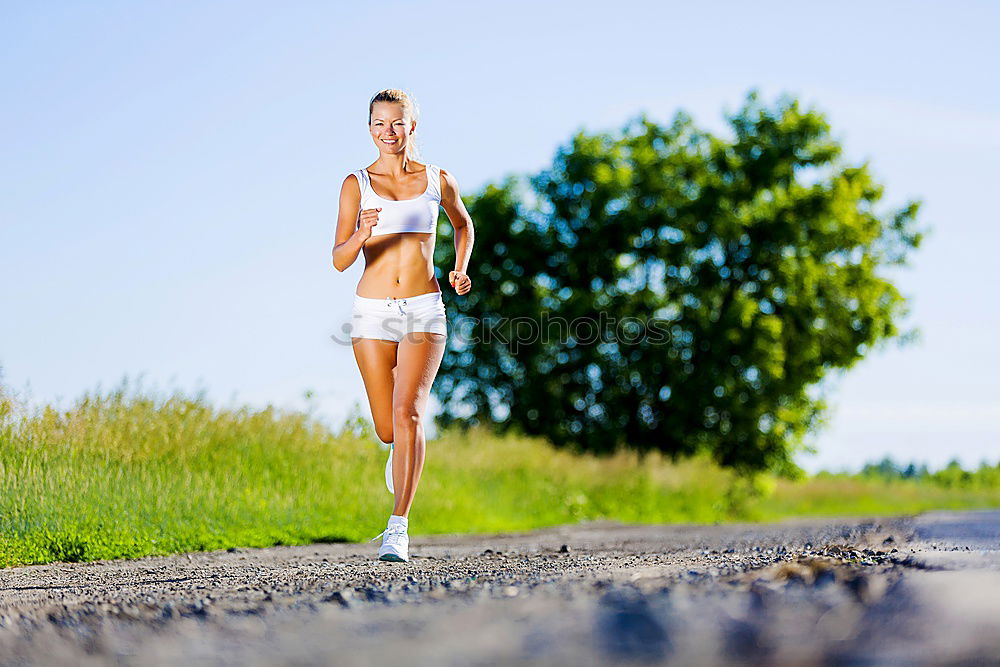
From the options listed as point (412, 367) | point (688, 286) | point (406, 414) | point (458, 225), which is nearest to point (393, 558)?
point (406, 414)

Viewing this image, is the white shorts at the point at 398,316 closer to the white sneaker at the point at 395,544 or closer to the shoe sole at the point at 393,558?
the white sneaker at the point at 395,544

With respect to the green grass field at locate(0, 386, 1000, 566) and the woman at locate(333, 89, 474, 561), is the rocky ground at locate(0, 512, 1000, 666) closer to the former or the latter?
the woman at locate(333, 89, 474, 561)

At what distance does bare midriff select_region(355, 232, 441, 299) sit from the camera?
6.08 m

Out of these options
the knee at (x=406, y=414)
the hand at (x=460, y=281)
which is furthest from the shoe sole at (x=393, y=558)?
the hand at (x=460, y=281)

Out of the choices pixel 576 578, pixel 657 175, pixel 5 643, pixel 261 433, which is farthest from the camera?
pixel 657 175

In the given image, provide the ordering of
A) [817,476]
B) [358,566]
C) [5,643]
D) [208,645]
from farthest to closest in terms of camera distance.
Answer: [817,476], [358,566], [5,643], [208,645]

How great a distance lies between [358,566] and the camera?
Result: 18.9ft

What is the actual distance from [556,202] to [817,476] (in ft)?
38.5

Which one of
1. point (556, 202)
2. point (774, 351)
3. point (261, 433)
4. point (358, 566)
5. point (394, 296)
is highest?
point (556, 202)

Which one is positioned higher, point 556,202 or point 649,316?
point 556,202

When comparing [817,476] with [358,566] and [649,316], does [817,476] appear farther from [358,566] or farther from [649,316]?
[358,566]

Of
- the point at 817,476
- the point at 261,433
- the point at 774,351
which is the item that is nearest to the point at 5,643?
the point at 261,433

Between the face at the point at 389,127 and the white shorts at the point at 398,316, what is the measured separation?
2.84 ft

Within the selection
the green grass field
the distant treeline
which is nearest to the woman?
the green grass field
